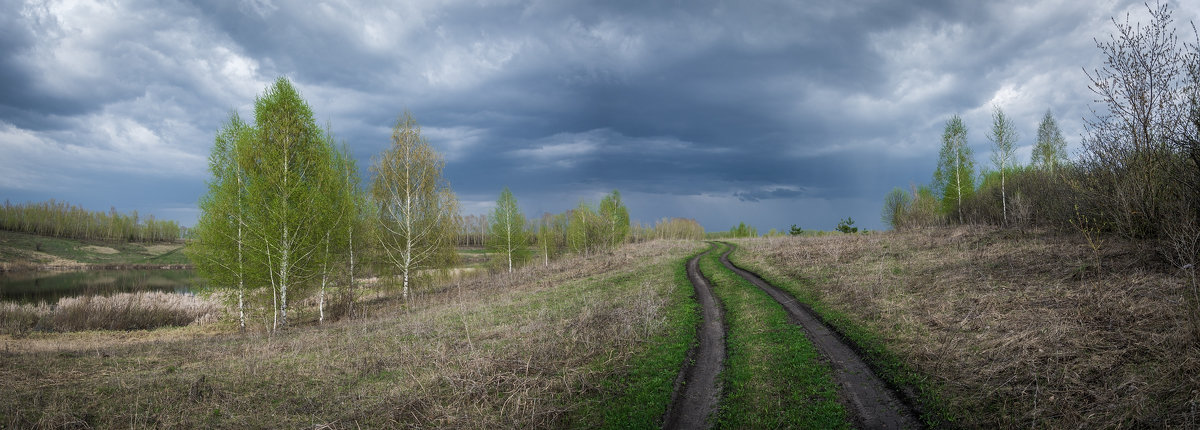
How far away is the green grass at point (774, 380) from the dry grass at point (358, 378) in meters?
2.51

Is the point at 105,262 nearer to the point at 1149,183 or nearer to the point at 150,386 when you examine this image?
the point at 150,386

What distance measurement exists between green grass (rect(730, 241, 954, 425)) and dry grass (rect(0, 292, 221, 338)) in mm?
31221

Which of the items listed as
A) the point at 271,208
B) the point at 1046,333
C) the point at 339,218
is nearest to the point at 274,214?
the point at 271,208

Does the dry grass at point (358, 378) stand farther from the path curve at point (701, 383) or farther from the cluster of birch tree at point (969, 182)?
the cluster of birch tree at point (969, 182)

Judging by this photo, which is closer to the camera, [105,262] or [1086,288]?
[1086,288]

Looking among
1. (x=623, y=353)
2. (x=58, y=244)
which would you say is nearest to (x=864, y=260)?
(x=623, y=353)

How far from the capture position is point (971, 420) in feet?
24.1

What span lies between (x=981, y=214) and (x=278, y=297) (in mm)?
58808

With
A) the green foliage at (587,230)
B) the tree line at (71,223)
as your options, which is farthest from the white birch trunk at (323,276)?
the tree line at (71,223)

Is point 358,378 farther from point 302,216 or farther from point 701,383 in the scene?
point 302,216

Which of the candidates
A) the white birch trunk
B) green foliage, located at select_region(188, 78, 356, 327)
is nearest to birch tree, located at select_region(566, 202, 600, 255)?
the white birch trunk

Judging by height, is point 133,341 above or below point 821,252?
below

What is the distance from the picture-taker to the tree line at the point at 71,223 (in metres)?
124

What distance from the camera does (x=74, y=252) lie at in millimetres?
101125
